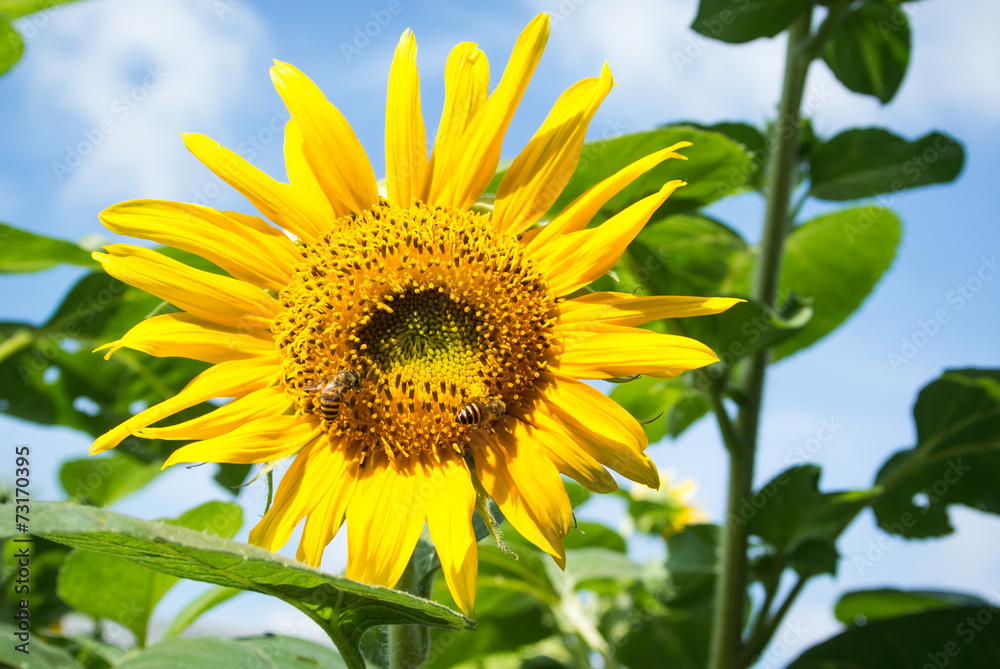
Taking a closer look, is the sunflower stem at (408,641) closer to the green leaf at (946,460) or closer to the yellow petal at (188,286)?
the yellow petal at (188,286)

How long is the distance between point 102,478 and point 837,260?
7.72 ft

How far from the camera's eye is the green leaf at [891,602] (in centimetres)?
214

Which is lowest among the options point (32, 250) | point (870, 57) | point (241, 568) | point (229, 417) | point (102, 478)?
point (241, 568)

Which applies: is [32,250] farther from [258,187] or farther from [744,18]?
[744,18]

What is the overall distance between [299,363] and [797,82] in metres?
1.48

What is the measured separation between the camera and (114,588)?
5.80 ft

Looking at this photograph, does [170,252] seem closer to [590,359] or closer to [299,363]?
[299,363]

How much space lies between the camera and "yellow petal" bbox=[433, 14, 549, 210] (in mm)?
1254

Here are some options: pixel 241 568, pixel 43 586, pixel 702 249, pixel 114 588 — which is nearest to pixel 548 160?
pixel 241 568

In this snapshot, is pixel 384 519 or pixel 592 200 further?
pixel 592 200

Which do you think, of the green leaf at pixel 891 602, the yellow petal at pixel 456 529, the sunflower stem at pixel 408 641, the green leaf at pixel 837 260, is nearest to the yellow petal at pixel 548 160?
the yellow petal at pixel 456 529

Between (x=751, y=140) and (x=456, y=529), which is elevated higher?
(x=751, y=140)

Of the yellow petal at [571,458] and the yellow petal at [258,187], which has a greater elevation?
the yellow petal at [258,187]

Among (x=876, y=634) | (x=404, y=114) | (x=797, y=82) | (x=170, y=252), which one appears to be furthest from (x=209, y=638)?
(x=797, y=82)
